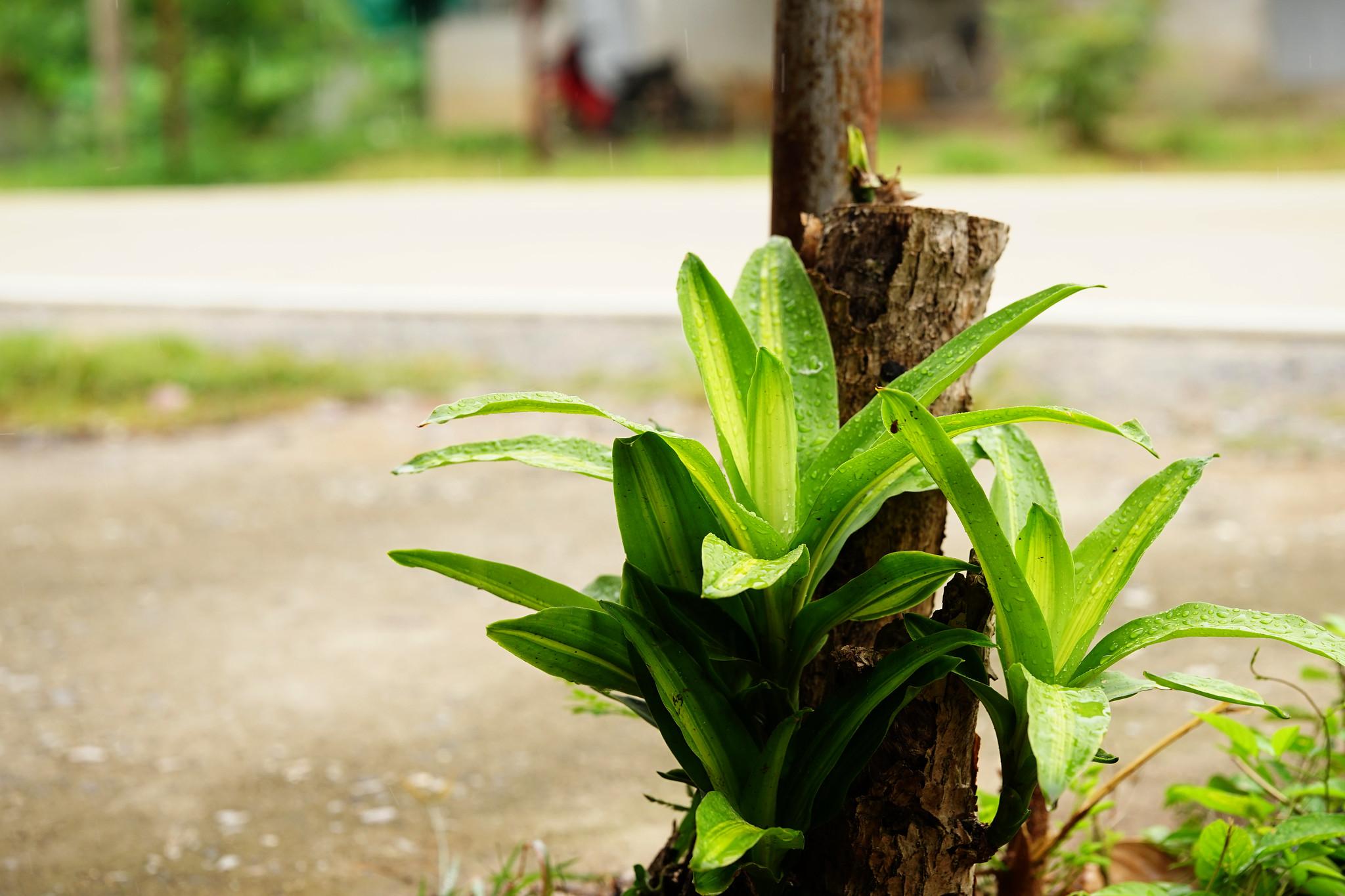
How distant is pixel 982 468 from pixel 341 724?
7.88ft

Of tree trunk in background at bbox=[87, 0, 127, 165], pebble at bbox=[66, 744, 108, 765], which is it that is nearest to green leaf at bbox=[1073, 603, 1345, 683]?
pebble at bbox=[66, 744, 108, 765]

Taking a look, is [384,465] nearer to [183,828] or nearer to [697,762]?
[183,828]

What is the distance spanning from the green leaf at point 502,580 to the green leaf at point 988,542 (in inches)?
13.7

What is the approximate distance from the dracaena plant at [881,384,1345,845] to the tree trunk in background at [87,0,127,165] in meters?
12.2

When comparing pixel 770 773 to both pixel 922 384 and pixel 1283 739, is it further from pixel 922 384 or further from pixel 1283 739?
pixel 1283 739

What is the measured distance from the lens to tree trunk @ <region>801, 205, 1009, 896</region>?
1.17 m

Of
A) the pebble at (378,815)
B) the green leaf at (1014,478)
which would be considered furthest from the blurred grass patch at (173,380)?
the green leaf at (1014,478)

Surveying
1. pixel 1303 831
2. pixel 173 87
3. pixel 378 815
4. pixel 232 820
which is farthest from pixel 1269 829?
pixel 173 87

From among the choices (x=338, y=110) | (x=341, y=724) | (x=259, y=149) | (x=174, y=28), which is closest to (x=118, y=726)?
(x=341, y=724)

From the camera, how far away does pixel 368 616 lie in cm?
300

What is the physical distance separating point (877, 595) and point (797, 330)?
1.04 feet

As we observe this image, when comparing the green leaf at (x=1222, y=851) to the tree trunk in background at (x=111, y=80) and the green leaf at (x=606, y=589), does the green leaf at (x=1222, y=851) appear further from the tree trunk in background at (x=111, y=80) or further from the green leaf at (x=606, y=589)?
the tree trunk in background at (x=111, y=80)

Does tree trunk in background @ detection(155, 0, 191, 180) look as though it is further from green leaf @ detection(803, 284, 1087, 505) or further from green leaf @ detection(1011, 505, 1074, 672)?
green leaf @ detection(1011, 505, 1074, 672)

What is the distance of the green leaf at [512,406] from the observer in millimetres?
1011
